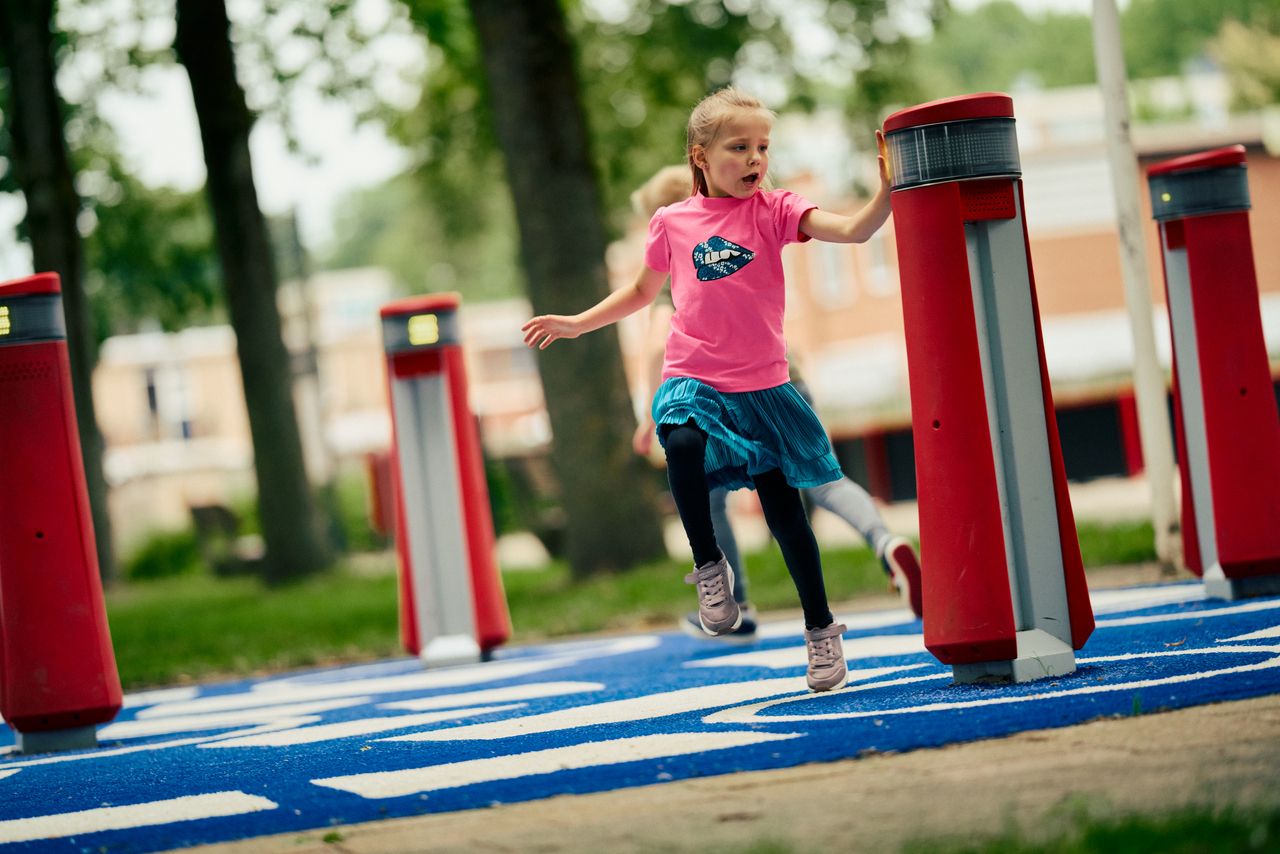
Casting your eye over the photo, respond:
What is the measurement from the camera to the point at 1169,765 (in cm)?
275

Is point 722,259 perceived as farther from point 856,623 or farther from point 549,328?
point 856,623

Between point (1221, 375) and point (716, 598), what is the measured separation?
8.08ft

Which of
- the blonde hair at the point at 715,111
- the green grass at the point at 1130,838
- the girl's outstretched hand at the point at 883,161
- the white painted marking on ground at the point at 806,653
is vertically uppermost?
the blonde hair at the point at 715,111

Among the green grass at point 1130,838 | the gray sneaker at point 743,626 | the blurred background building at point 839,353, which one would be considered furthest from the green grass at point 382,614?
the green grass at point 1130,838

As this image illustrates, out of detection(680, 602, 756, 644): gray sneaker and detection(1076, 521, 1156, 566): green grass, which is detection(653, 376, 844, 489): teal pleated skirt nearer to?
detection(680, 602, 756, 644): gray sneaker

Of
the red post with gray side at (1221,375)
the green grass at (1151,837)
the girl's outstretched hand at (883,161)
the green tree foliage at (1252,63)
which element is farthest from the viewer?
the green tree foliage at (1252,63)

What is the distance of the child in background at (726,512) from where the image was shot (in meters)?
5.71

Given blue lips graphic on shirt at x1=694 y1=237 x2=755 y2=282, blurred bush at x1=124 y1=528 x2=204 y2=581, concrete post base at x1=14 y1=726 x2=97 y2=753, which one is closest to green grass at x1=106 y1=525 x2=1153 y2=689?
concrete post base at x1=14 y1=726 x2=97 y2=753

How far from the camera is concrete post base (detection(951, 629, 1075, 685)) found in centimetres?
394

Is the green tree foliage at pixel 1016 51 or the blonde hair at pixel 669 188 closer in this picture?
the blonde hair at pixel 669 188

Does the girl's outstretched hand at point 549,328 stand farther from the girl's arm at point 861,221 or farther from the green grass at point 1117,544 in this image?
the green grass at point 1117,544

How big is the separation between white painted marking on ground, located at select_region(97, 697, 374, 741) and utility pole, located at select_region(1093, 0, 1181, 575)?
3966 mm

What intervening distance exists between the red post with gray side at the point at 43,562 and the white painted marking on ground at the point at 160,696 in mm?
2315

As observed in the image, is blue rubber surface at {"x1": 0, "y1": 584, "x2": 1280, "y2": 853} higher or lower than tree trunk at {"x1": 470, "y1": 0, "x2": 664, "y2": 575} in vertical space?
lower
